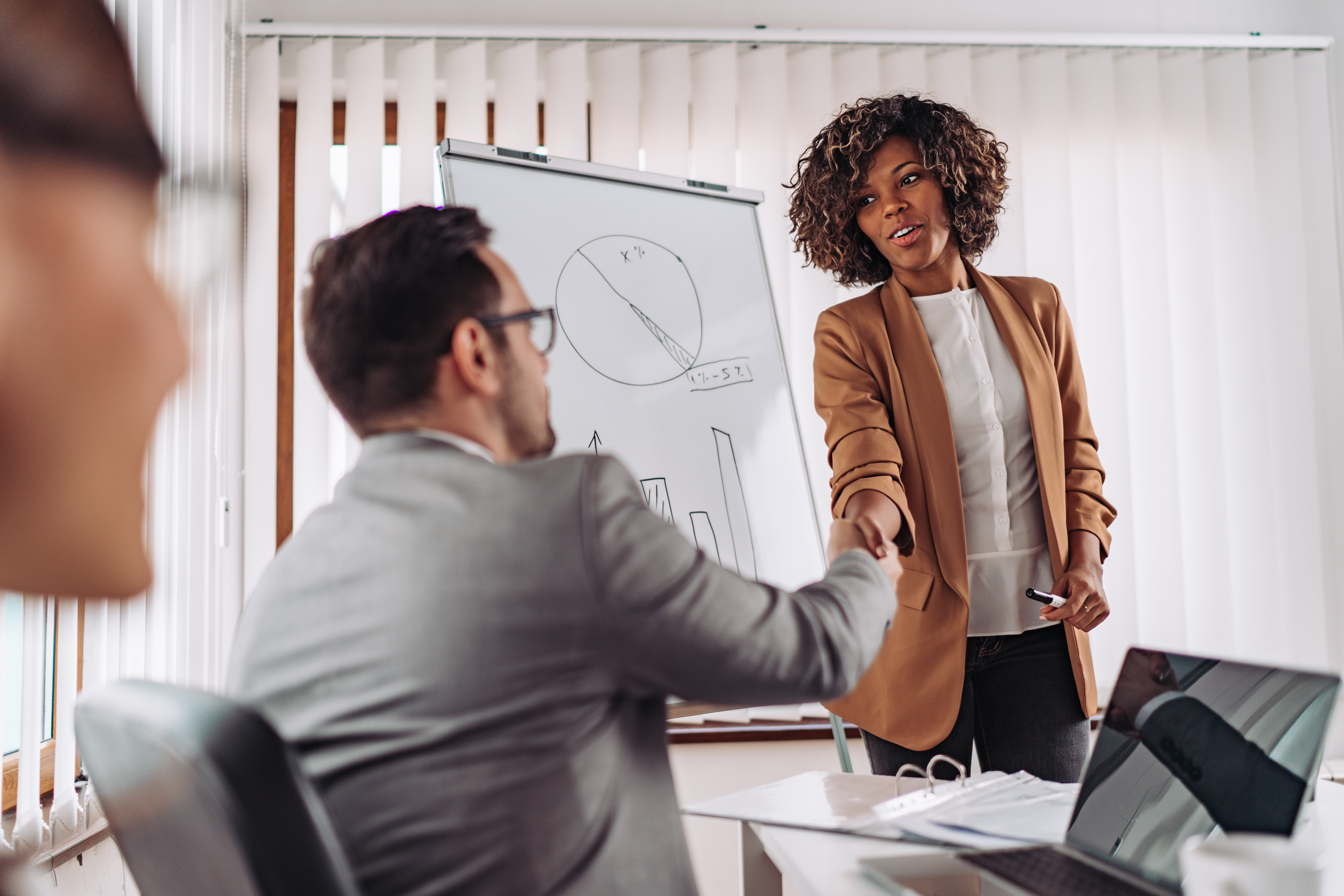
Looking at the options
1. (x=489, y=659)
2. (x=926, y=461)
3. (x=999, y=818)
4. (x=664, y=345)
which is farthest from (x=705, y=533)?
(x=489, y=659)

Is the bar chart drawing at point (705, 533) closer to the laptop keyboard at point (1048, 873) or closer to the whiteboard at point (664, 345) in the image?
the whiteboard at point (664, 345)

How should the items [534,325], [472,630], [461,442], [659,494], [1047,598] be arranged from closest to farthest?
[472,630] → [461,442] → [534,325] → [1047,598] → [659,494]

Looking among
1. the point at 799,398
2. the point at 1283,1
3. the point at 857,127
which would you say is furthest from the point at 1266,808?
the point at 1283,1

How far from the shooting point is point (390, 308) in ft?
2.47

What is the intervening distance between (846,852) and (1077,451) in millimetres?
913

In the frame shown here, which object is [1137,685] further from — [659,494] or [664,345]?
[664,345]

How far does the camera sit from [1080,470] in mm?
1520

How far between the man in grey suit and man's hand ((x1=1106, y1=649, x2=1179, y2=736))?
297 mm

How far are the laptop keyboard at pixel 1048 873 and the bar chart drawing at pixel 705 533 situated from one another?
38.1 inches

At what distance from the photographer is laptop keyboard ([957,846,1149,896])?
75 cm

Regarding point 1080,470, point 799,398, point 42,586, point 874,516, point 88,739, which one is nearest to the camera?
point 42,586

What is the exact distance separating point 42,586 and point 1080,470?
61.7 inches

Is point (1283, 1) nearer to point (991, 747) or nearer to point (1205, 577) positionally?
point (1205, 577)

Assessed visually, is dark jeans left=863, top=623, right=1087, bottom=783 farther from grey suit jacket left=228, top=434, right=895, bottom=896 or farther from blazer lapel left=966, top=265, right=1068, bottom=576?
grey suit jacket left=228, top=434, right=895, bottom=896
